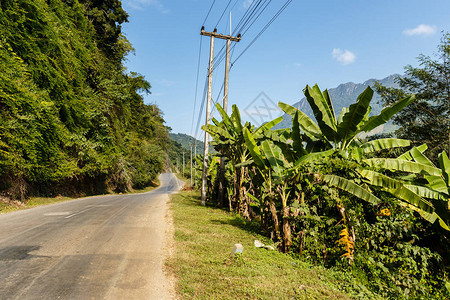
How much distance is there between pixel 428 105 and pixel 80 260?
21.9 meters

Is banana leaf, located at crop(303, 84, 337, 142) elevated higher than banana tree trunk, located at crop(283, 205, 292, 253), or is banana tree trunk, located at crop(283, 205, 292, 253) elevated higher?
banana leaf, located at crop(303, 84, 337, 142)

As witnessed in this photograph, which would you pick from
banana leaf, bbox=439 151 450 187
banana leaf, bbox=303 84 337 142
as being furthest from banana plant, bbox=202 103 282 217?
banana leaf, bbox=439 151 450 187

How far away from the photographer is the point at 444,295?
4516mm

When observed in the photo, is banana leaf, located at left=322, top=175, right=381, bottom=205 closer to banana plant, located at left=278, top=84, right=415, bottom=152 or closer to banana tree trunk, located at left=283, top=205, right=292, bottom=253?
banana tree trunk, located at left=283, top=205, right=292, bottom=253

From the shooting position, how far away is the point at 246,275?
491 cm

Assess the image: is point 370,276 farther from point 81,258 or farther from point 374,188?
point 81,258

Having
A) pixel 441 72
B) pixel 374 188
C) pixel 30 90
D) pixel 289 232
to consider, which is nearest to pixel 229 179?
pixel 289 232

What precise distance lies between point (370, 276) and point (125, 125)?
1199 inches

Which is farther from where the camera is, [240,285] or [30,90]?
[30,90]

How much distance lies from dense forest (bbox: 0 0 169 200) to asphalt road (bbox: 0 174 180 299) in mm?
5764

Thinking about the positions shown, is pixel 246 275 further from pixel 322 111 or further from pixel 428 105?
pixel 428 105

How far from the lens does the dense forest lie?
12320mm

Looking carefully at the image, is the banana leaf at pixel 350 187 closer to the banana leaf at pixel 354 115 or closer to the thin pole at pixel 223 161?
the banana leaf at pixel 354 115

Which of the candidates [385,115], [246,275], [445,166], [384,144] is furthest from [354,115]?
[246,275]
